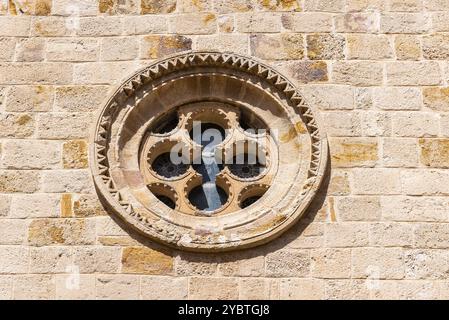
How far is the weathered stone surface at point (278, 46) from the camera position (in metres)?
9.89

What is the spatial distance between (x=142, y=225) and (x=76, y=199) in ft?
2.16

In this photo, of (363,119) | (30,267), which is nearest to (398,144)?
(363,119)

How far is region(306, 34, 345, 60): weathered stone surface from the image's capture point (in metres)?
9.90

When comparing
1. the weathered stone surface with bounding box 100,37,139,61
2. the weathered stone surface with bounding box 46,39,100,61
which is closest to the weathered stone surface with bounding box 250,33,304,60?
the weathered stone surface with bounding box 100,37,139,61

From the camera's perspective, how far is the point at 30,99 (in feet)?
31.8

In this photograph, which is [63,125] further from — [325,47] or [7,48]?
[325,47]

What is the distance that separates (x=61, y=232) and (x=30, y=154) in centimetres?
84

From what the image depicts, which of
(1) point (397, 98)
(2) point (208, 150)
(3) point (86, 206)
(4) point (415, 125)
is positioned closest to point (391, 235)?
(4) point (415, 125)

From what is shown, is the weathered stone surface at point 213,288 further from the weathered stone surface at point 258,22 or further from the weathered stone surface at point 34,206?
the weathered stone surface at point 258,22

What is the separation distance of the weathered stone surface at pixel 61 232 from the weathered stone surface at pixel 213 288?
37.4 inches

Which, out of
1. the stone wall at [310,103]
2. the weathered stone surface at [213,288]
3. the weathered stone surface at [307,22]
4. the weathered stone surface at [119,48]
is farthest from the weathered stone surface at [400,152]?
the weathered stone surface at [119,48]

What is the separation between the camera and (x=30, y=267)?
29.0 feet

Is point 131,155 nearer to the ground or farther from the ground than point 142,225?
farther from the ground

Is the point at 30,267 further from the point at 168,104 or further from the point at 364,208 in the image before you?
the point at 364,208
